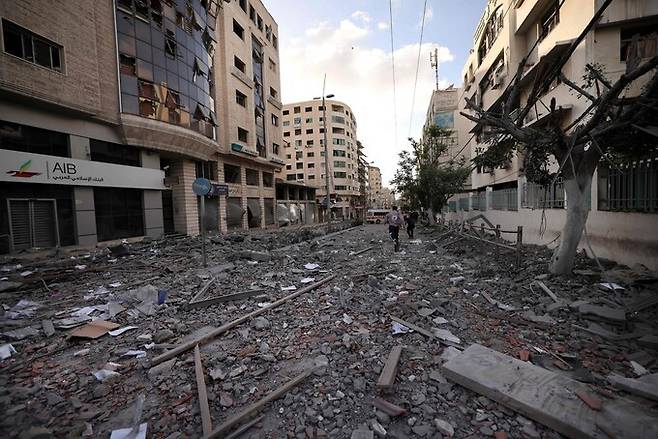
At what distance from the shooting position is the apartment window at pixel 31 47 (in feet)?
32.0

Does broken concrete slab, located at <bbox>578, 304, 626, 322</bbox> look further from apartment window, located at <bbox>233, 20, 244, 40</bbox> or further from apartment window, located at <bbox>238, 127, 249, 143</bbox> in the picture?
apartment window, located at <bbox>233, 20, 244, 40</bbox>

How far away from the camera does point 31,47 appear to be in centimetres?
1023

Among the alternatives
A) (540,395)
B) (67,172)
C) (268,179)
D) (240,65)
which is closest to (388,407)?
(540,395)

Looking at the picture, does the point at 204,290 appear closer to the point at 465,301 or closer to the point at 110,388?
the point at 110,388

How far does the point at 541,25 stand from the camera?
13430 millimetres

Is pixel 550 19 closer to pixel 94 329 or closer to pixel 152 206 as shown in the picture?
pixel 94 329

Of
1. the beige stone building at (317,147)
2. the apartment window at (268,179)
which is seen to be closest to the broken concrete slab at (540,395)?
the apartment window at (268,179)

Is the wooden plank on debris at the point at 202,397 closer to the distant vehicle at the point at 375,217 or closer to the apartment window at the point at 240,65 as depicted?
the apartment window at the point at 240,65

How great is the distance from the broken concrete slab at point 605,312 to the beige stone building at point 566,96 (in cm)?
224

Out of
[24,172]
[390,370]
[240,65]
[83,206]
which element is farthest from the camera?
[240,65]

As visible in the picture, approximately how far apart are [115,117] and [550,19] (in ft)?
71.0

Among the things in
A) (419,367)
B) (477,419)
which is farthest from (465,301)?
(477,419)

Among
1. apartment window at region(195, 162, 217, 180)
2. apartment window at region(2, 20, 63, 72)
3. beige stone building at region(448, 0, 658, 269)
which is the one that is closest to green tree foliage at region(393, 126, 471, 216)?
beige stone building at region(448, 0, 658, 269)

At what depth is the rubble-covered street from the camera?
2.32 m
